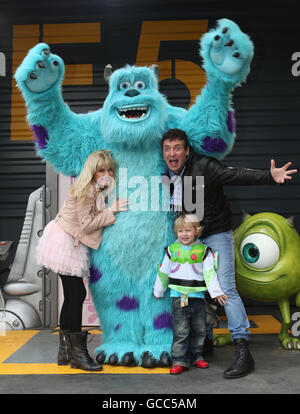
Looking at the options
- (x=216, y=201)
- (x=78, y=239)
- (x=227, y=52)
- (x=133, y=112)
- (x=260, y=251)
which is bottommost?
(x=260, y=251)

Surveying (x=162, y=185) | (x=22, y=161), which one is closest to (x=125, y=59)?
(x=22, y=161)

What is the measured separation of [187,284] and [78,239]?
0.72 metres

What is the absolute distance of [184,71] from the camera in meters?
4.73

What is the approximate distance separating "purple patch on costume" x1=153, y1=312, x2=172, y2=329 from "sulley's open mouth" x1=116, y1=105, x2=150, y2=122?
1220mm

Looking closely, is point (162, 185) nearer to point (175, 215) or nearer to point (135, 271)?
point (175, 215)

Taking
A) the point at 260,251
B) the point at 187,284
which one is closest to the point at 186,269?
the point at 187,284

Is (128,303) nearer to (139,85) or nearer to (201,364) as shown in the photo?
(201,364)

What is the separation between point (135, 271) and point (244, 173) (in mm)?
894

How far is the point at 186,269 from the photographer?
105 inches

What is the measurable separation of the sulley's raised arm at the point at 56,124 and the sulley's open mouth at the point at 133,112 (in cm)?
25

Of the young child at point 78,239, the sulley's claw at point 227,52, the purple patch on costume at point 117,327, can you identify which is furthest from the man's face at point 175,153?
the purple patch on costume at point 117,327

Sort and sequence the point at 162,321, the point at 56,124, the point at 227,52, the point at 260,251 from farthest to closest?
the point at 260,251, the point at 56,124, the point at 162,321, the point at 227,52

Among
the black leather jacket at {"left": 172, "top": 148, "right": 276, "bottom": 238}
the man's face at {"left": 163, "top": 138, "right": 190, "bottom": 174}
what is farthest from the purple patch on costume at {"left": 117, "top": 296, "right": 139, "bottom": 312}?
the man's face at {"left": 163, "top": 138, "right": 190, "bottom": 174}

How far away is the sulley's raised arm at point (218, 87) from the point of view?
96.9 inches
